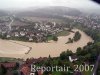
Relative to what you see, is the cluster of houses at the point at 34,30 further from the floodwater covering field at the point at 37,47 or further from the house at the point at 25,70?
the house at the point at 25,70

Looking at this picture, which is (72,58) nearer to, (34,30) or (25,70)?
(25,70)

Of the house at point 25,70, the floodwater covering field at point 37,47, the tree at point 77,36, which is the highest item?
Answer: the tree at point 77,36

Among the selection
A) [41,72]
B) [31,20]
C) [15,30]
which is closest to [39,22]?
[31,20]

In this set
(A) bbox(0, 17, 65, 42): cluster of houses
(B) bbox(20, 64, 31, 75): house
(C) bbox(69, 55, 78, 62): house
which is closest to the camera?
(B) bbox(20, 64, 31, 75): house

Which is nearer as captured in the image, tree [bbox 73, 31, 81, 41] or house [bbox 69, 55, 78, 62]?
house [bbox 69, 55, 78, 62]

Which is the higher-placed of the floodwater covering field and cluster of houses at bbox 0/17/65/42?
cluster of houses at bbox 0/17/65/42

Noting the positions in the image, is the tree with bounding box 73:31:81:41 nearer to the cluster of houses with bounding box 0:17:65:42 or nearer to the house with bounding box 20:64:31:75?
the cluster of houses with bounding box 0:17:65:42

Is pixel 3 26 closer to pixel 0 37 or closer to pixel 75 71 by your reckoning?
pixel 0 37

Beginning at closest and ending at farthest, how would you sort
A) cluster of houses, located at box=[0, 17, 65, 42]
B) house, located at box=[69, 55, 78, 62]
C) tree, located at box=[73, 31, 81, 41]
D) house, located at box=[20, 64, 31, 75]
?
1. house, located at box=[20, 64, 31, 75]
2. house, located at box=[69, 55, 78, 62]
3. cluster of houses, located at box=[0, 17, 65, 42]
4. tree, located at box=[73, 31, 81, 41]

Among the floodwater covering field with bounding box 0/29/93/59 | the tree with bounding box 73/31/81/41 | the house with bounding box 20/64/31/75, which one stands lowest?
the house with bounding box 20/64/31/75
